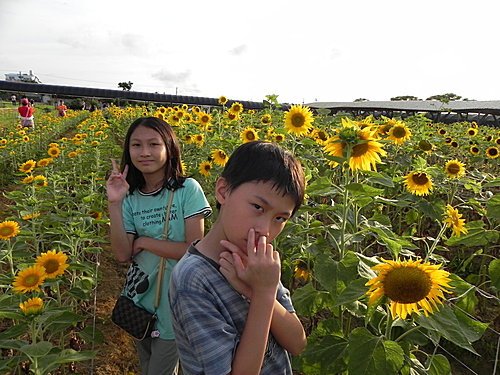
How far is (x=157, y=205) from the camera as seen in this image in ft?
5.74

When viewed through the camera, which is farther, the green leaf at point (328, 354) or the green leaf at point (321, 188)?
the green leaf at point (321, 188)

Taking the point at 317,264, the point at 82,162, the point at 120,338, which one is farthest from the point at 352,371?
the point at 82,162

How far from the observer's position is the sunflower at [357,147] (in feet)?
5.82

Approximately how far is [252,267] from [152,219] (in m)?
0.94

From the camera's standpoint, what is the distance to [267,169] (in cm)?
100

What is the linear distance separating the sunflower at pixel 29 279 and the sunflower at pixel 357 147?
4.31ft

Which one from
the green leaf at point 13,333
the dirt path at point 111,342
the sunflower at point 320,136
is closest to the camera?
the green leaf at point 13,333

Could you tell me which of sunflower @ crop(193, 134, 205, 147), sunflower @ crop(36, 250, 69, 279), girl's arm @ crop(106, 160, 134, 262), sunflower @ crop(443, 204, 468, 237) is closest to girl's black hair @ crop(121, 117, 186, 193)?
girl's arm @ crop(106, 160, 134, 262)

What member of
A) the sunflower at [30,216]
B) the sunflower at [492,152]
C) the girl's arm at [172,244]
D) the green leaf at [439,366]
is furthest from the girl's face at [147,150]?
the sunflower at [492,152]

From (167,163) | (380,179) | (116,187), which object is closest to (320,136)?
(380,179)

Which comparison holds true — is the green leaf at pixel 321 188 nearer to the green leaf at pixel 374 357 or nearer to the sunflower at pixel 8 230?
the green leaf at pixel 374 357

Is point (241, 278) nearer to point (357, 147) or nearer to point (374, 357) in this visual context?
point (374, 357)

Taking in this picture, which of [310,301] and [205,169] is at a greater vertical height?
[205,169]

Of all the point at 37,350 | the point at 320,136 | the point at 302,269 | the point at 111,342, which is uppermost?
the point at 320,136
